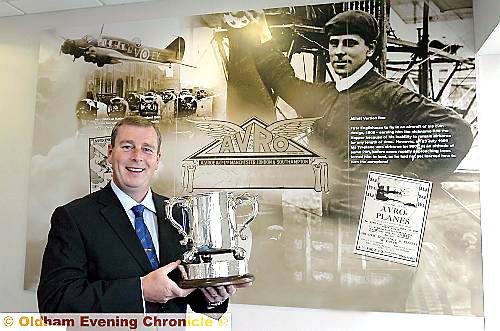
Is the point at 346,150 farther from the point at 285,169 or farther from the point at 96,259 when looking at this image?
the point at 96,259

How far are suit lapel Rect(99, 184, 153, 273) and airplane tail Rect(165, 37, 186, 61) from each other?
112 centimetres

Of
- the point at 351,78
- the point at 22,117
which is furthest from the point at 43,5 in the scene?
the point at 351,78

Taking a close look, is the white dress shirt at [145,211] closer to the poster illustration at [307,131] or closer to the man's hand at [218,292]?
the man's hand at [218,292]

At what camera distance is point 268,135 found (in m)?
2.51

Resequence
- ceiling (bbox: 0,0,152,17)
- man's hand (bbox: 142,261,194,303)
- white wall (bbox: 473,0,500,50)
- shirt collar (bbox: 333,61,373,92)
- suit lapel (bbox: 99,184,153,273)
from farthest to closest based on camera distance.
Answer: ceiling (bbox: 0,0,152,17), shirt collar (bbox: 333,61,373,92), white wall (bbox: 473,0,500,50), suit lapel (bbox: 99,184,153,273), man's hand (bbox: 142,261,194,303)

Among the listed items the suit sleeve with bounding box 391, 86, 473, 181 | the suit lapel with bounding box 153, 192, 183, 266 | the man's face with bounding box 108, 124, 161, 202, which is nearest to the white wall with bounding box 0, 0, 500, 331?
the suit sleeve with bounding box 391, 86, 473, 181

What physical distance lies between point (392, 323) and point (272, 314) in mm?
544

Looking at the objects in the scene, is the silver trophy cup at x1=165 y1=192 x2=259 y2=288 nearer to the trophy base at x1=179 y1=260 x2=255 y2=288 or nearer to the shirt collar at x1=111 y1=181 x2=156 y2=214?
the trophy base at x1=179 y1=260 x2=255 y2=288

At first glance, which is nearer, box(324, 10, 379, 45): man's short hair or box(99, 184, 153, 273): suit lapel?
box(99, 184, 153, 273): suit lapel

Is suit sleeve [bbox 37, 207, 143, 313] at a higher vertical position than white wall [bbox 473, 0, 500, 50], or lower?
lower

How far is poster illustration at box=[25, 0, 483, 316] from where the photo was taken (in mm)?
2273

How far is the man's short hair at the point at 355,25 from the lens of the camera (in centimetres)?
244

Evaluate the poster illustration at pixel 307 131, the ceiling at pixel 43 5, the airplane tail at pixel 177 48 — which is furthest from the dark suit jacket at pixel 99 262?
the ceiling at pixel 43 5

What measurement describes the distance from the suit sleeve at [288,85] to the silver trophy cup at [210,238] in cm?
91
